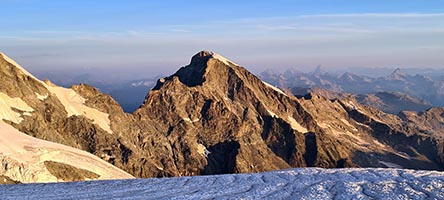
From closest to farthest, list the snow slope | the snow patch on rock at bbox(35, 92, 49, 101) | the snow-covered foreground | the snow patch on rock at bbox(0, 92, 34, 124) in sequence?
the snow-covered foreground, the snow slope, the snow patch on rock at bbox(0, 92, 34, 124), the snow patch on rock at bbox(35, 92, 49, 101)

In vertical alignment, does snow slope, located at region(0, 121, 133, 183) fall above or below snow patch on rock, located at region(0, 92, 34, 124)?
below

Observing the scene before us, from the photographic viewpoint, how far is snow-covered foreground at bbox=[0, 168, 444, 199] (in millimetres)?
25731

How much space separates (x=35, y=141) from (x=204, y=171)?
8207 cm

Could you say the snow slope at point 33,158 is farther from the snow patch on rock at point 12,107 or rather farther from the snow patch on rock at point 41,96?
the snow patch on rock at point 41,96

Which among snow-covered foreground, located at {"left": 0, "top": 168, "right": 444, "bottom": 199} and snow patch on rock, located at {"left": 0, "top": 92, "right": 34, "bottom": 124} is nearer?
snow-covered foreground, located at {"left": 0, "top": 168, "right": 444, "bottom": 199}

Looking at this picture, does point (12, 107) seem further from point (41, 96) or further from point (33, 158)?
point (33, 158)

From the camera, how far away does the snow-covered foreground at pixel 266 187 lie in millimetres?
25731

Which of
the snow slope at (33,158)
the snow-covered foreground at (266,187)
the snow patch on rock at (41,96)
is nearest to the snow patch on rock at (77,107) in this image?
the snow patch on rock at (41,96)


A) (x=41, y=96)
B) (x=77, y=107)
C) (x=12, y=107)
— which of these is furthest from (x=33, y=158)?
(x=77, y=107)

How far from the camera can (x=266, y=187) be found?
27484 millimetres

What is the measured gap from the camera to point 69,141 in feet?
448

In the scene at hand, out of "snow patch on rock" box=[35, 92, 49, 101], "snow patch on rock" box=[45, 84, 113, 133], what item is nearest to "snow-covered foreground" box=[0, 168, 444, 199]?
"snow patch on rock" box=[35, 92, 49, 101]

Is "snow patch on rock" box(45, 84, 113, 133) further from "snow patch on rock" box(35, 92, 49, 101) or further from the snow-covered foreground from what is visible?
the snow-covered foreground

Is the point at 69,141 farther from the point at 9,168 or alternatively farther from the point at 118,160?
the point at 9,168
